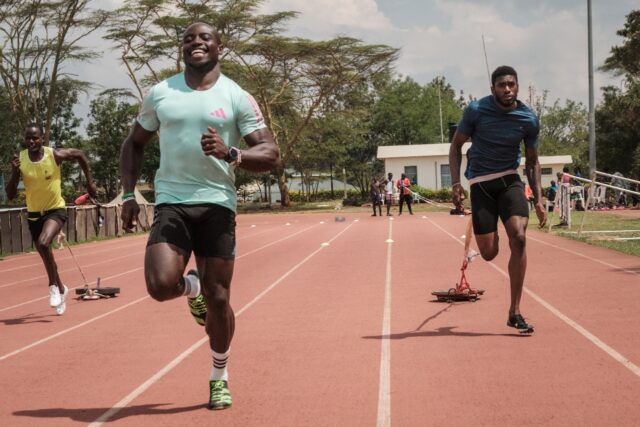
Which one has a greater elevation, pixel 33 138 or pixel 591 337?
pixel 33 138

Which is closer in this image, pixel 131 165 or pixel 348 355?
pixel 131 165

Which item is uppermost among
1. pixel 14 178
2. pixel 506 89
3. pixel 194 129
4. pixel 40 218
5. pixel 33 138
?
pixel 506 89

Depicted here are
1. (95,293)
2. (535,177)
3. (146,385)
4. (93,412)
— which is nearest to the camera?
(93,412)

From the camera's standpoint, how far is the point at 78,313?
877 centimetres

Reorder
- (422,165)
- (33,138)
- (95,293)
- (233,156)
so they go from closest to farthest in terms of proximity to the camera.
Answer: (233,156), (33,138), (95,293), (422,165)

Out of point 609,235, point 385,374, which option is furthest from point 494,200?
point 609,235

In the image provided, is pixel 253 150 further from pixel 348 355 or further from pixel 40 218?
pixel 40 218

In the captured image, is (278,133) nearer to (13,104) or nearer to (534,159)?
(13,104)

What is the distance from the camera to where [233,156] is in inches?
156

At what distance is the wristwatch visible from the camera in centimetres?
395

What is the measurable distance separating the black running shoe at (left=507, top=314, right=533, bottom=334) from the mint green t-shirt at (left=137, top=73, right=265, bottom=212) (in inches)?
119

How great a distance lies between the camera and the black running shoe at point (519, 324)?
6.42m

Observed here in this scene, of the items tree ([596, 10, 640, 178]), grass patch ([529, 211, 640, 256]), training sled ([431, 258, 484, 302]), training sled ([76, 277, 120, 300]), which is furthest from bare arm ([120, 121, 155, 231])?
tree ([596, 10, 640, 178])

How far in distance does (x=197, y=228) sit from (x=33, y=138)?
181 inches
